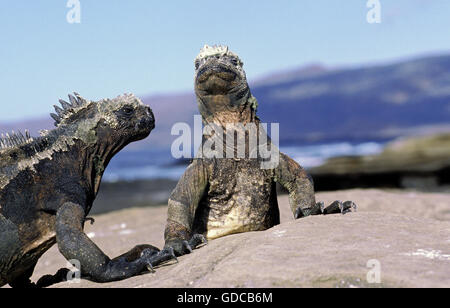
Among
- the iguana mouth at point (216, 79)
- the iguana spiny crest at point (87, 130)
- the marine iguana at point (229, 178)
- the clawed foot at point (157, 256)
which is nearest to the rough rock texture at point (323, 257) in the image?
the clawed foot at point (157, 256)

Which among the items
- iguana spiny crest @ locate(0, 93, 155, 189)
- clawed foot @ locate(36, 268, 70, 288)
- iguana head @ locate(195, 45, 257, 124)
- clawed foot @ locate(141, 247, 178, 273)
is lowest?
clawed foot @ locate(36, 268, 70, 288)

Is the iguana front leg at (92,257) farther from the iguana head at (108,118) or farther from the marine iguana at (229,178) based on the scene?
the iguana head at (108,118)

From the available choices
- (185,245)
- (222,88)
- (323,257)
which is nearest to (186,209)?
(185,245)

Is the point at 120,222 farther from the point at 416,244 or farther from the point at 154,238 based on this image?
the point at 416,244

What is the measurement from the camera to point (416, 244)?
3916mm

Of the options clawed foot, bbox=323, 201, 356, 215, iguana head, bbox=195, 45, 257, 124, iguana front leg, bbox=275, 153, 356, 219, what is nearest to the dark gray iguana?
iguana head, bbox=195, 45, 257, 124

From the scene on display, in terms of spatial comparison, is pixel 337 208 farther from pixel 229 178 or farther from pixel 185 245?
pixel 185 245

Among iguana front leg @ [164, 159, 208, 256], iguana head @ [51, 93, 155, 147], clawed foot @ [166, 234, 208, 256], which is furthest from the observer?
iguana head @ [51, 93, 155, 147]

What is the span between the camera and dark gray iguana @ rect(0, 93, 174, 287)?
14.1 ft

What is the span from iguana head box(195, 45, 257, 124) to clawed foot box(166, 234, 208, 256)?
3.62ft

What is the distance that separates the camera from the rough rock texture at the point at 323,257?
3293mm

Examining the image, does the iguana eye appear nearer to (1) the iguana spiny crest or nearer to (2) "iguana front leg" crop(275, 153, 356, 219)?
(1) the iguana spiny crest
